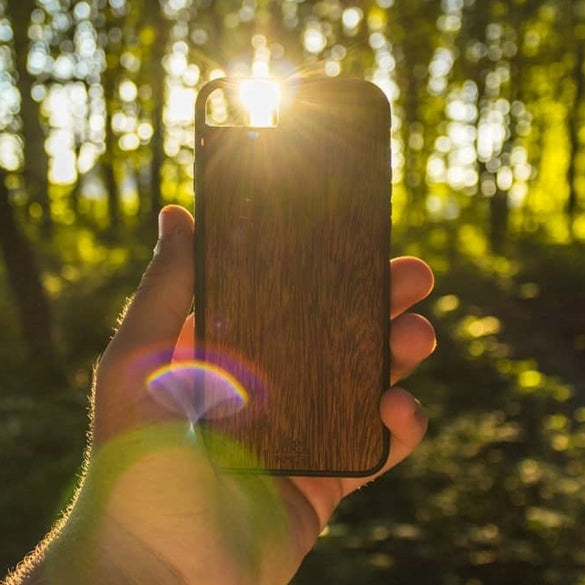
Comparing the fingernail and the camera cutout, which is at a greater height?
the camera cutout

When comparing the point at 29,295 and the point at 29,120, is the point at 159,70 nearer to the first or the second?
the point at 29,295

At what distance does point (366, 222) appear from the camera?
276 cm

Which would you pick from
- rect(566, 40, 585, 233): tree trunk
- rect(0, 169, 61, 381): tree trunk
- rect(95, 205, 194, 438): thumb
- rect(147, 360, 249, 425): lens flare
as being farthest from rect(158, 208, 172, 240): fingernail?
rect(566, 40, 585, 233): tree trunk

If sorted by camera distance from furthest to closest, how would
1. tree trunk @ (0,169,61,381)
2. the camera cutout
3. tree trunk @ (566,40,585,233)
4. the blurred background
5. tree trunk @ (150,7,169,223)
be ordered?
tree trunk @ (566,40,585,233)
tree trunk @ (150,7,169,223)
tree trunk @ (0,169,61,381)
the blurred background
the camera cutout

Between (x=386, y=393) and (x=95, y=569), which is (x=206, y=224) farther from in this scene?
(x=95, y=569)

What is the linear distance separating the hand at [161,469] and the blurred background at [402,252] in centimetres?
311

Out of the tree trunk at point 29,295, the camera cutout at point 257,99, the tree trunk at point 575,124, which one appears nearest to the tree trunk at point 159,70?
the tree trunk at point 29,295

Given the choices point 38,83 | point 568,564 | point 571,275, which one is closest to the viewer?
point 568,564

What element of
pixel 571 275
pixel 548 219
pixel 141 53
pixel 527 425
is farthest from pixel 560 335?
pixel 548 219

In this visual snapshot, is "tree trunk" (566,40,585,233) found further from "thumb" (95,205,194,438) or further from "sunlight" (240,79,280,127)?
"thumb" (95,205,194,438)

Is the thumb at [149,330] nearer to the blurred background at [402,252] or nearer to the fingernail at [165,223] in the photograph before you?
the fingernail at [165,223]

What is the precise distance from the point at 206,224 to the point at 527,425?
6818 mm

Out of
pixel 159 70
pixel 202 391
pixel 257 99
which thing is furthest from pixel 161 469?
pixel 159 70

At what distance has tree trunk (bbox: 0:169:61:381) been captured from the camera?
10414 mm
